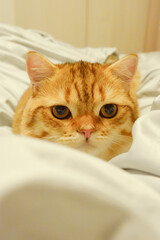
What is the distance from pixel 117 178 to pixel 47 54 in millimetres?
1874

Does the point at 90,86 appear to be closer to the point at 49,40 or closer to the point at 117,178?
the point at 117,178

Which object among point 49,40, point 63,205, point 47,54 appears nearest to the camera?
point 63,205

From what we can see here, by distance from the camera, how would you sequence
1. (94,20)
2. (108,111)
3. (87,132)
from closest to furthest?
(87,132) < (108,111) < (94,20)

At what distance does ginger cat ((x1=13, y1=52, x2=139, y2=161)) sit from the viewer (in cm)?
95

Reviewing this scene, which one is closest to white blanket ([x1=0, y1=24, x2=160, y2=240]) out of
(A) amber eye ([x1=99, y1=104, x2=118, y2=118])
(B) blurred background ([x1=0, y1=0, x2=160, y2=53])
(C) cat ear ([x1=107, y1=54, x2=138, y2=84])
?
(A) amber eye ([x1=99, y1=104, x2=118, y2=118])

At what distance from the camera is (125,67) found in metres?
1.13

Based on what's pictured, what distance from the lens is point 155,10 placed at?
13.5 ft

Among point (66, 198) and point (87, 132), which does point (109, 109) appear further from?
point (66, 198)

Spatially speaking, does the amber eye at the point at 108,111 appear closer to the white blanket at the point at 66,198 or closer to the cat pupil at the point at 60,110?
the cat pupil at the point at 60,110

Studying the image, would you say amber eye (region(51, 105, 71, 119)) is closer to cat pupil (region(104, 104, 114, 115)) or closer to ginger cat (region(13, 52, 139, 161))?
ginger cat (region(13, 52, 139, 161))

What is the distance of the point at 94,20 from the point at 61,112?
3.65m

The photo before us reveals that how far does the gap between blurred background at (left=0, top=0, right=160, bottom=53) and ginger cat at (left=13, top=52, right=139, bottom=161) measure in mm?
3067

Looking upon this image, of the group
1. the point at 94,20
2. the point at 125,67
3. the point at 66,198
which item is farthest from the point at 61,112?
the point at 94,20

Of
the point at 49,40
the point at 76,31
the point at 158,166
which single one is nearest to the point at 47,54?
the point at 49,40
